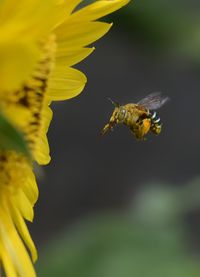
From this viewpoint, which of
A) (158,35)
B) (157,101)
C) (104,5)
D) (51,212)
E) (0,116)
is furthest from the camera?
Result: (158,35)

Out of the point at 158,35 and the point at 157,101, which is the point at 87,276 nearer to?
the point at 157,101

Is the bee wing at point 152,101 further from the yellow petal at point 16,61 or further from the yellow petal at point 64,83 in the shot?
the yellow petal at point 16,61

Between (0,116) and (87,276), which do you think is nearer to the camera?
(0,116)

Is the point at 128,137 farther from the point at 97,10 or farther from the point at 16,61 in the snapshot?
the point at 16,61

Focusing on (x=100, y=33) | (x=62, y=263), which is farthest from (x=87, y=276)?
(x=100, y=33)

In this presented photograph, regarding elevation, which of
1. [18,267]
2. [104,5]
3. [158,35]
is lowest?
[158,35]

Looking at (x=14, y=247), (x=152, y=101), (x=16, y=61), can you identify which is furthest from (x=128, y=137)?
(x=16, y=61)
